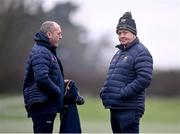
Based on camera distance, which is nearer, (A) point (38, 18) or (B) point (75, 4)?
(A) point (38, 18)

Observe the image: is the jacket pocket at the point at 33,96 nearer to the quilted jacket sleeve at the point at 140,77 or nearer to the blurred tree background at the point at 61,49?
the quilted jacket sleeve at the point at 140,77

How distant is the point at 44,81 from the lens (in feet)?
29.0

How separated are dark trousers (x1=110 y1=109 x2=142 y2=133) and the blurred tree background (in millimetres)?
29137

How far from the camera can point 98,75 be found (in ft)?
187

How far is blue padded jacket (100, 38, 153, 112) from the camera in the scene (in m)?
8.98

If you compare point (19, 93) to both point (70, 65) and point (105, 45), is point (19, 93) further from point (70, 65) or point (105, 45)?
point (105, 45)

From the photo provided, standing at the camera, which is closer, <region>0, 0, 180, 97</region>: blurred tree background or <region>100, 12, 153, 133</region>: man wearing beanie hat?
<region>100, 12, 153, 133</region>: man wearing beanie hat

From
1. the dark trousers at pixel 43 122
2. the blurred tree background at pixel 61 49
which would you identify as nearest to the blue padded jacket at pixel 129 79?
the dark trousers at pixel 43 122

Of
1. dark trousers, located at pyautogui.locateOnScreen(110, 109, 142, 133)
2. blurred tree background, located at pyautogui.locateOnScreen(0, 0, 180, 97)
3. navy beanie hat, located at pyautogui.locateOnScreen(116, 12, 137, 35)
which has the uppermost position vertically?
blurred tree background, located at pyautogui.locateOnScreen(0, 0, 180, 97)

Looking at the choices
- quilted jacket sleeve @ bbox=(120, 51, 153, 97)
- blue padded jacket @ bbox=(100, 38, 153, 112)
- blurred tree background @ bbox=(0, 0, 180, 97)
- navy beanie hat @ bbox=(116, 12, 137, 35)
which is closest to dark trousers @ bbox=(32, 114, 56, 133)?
blue padded jacket @ bbox=(100, 38, 153, 112)

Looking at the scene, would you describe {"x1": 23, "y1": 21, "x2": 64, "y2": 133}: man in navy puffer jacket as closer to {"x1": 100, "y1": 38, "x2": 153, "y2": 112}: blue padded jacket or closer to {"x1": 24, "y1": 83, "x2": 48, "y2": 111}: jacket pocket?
{"x1": 24, "y1": 83, "x2": 48, "y2": 111}: jacket pocket

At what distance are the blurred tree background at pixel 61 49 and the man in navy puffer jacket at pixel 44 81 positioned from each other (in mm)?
28984

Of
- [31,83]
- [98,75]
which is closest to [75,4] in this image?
[98,75]

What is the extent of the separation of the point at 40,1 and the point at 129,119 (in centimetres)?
2932
